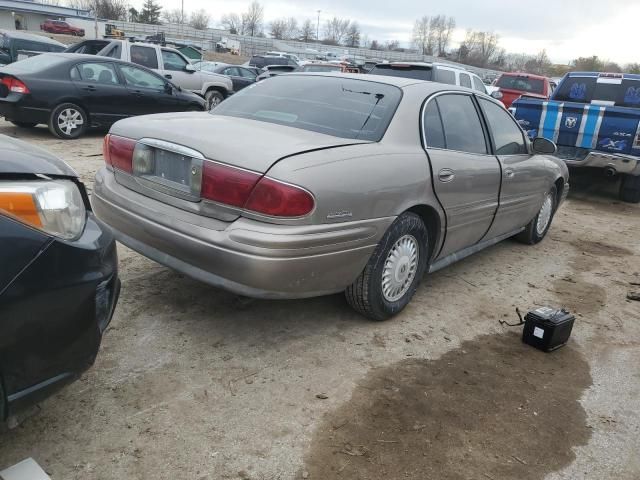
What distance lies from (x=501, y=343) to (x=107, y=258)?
97.3 inches

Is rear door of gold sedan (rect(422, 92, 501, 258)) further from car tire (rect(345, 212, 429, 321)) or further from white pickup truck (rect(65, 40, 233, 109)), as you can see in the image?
white pickup truck (rect(65, 40, 233, 109))

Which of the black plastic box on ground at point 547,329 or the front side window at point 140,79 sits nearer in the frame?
the black plastic box on ground at point 547,329

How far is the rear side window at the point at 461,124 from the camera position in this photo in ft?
12.6

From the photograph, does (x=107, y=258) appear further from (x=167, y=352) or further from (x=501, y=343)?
(x=501, y=343)

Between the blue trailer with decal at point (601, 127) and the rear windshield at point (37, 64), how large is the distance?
7307 mm

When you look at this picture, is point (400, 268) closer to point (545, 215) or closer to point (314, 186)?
point (314, 186)

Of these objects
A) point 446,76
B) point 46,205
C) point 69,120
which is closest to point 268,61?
point 446,76

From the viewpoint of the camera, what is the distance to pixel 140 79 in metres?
9.90

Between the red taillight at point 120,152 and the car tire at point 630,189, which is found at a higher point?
the red taillight at point 120,152

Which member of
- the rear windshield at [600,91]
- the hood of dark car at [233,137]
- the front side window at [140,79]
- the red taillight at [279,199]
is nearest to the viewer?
the red taillight at [279,199]

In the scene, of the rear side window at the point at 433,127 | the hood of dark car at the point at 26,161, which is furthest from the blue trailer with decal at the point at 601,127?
the hood of dark car at the point at 26,161

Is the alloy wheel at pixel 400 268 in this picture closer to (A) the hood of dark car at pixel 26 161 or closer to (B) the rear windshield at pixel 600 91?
(A) the hood of dark car at pixel 26 161

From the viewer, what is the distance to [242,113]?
12.2ft

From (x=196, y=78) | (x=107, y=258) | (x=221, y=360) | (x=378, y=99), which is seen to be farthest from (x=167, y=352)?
(x=196, y=78)
